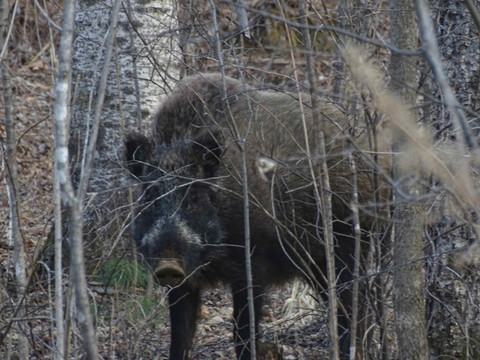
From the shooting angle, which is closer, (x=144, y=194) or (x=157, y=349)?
(x=144, y=194)

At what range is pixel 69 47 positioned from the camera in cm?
283

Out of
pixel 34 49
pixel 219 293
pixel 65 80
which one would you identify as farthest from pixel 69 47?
pixel 34 49

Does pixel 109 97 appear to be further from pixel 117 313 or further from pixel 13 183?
pixel 13 183

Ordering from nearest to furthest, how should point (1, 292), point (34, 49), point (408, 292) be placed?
1. point (408, 292)
2. point (1, 292)
3. point (34, 49)

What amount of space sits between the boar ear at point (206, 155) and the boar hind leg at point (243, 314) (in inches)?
29.5

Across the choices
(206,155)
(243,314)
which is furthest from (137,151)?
(243,314)

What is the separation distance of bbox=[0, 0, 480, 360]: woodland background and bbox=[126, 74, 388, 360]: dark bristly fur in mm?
201

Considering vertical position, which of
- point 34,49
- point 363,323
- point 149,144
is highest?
point 34,49

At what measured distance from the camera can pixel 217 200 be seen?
528cm

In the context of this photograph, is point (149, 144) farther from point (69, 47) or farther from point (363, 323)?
point (69, 47)

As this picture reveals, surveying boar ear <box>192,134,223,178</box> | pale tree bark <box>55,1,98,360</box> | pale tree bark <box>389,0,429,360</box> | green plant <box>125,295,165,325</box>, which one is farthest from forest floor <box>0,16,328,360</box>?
pale tree bark <box>55,1,98,360</box>

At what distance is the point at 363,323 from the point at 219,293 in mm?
1807

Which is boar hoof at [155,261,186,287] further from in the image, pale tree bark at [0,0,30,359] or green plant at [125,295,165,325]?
pale tree bark at [0,0,30,359]

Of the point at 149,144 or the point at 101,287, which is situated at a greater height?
the point at 149,144
